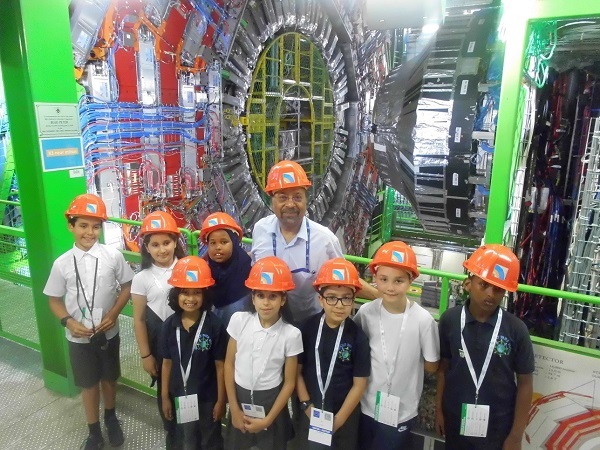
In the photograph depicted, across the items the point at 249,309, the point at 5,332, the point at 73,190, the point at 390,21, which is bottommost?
the point at 5,332

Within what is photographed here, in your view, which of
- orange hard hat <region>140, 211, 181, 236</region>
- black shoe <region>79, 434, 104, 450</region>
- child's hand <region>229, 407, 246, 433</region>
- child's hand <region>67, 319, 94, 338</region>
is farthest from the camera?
black shoe <region>79, 434, 104, 450</region>

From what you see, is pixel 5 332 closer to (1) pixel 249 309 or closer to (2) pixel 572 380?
(1) pixel 249 309

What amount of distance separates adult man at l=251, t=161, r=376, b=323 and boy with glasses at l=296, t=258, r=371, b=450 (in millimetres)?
226

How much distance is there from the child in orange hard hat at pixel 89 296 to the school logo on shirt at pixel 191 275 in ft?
2.04

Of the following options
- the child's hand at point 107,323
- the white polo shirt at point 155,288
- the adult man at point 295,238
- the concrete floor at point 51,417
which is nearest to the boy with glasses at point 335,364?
the adult man at point 295,238

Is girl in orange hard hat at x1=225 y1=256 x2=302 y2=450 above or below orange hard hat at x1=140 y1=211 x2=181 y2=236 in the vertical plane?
below

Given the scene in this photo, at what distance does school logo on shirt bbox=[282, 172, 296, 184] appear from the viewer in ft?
6.54

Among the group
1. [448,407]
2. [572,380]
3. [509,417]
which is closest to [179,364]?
[448,407]

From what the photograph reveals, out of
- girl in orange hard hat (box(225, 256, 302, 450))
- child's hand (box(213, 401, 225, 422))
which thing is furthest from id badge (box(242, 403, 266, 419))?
child's hand (box(213, 401, 225, 422))

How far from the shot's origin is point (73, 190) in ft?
9.14

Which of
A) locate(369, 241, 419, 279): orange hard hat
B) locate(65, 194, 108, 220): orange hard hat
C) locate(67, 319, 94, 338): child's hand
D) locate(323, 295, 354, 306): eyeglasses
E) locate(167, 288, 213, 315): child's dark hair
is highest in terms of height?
locate(65, 194, 108, 220): orange hard hat

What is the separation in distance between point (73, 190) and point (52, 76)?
663 millimetres

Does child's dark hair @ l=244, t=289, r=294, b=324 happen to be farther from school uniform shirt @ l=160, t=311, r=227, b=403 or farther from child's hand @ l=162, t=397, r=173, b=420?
child's hand @ l=162, t=397, r=173, b=420

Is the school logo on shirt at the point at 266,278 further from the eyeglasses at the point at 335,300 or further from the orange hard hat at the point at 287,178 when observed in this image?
the orange hard hat at the point at 287,178
